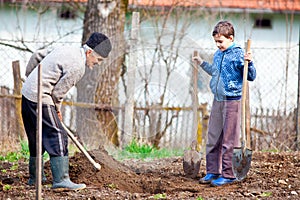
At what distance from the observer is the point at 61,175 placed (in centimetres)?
517

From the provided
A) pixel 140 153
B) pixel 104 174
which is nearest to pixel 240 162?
pixel 104 174

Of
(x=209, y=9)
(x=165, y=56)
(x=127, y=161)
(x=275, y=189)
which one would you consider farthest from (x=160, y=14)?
(x=275, y=189)

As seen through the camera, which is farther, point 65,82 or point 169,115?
point 169,115

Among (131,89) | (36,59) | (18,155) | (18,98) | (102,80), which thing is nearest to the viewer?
(36,59)

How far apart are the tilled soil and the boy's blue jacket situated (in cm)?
83

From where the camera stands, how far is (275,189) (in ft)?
17.4

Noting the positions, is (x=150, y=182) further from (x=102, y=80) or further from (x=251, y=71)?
(x=102, y=80)

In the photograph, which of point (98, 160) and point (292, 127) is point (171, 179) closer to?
point (98, 160)

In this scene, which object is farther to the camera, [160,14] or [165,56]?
[160,14]

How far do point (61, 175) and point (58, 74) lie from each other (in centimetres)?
83

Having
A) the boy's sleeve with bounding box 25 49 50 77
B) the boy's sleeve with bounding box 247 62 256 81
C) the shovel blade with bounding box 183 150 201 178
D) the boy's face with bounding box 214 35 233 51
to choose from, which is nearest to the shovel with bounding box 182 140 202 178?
the shovel blade with bounding box 183 150 201 178

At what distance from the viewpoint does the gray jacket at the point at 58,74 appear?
5.06m

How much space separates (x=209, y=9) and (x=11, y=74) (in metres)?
5.51

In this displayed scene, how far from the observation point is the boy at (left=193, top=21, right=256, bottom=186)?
5.61 meters
